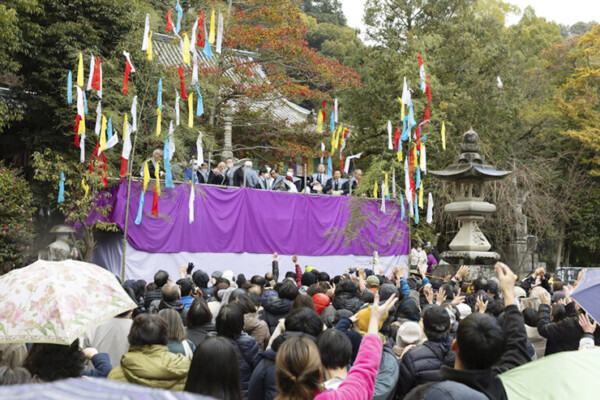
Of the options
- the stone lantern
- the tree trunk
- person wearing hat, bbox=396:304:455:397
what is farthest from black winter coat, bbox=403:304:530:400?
the tree trunk

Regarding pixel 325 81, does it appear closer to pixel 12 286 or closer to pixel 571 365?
pixel 12 286

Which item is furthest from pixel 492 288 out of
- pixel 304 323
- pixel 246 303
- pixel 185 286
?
pixel 304 323

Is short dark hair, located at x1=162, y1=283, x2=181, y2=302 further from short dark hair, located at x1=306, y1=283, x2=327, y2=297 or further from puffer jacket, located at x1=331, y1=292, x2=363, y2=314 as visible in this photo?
puffer jacket, located at x1=331, y1=292, x2=363, y2=314

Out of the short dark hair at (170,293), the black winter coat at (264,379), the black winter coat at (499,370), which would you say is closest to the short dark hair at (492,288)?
the short dark hair at (170,293)

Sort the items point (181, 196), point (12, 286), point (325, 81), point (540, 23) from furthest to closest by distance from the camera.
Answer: point (540, 23)
point (325, 81)
point (181, 196)
point (12, 286)

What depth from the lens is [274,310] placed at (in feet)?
18.2

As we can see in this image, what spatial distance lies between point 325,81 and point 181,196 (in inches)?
273

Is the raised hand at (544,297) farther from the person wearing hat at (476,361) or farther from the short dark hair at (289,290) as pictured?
the person wearing hat at (476,361)

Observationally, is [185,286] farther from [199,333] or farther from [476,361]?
[476,361]

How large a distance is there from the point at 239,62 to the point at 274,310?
15.8m

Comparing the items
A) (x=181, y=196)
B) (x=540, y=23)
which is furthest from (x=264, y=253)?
(x=540, y=23)

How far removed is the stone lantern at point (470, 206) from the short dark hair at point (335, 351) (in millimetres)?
9409

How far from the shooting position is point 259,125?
19.7 metres

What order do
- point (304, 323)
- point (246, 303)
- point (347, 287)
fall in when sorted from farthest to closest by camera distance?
point (347, 287)
point (246, 303)
point (304, 323)
